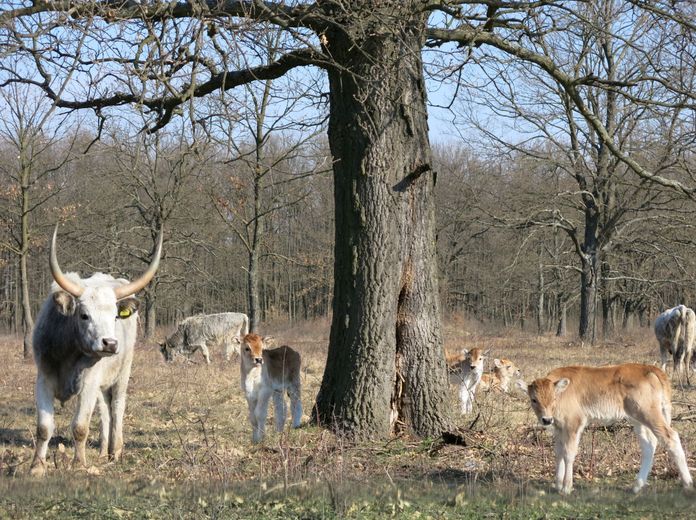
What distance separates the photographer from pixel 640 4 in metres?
9.48

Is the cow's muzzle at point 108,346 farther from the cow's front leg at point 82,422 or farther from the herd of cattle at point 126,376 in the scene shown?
the cow's front leg at point 82,422

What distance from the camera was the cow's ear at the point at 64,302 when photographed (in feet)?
30.2

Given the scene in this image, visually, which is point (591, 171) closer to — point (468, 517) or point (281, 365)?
point (281, 365)

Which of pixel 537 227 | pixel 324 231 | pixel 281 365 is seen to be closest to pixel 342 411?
pixel 281 365

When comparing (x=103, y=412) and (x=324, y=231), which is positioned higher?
(x=324, y=231)

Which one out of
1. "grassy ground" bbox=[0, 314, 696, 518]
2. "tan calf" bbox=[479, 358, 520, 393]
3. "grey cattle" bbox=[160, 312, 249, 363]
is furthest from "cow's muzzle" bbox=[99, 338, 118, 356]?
"grey cattle" bbox=[160, 312, 249, 363]

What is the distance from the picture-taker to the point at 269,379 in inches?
457

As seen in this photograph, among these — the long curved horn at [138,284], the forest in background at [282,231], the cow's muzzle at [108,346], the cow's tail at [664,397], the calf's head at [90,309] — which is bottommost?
the cow's tail at [664,397]

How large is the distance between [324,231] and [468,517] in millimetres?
48080

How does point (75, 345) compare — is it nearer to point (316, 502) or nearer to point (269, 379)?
point (269, 379)

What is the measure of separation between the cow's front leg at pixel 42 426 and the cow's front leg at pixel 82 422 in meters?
0.34

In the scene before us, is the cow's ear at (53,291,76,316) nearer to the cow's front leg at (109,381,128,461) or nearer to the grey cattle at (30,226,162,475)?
the grey cattle at (30,226,162,475)

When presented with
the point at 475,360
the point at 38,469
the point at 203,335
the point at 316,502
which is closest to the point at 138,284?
the point at 38,469

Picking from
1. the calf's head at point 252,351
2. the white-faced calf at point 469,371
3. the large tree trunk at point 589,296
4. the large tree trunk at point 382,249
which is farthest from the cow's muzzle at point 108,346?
the large tree trunk at point 589,296
